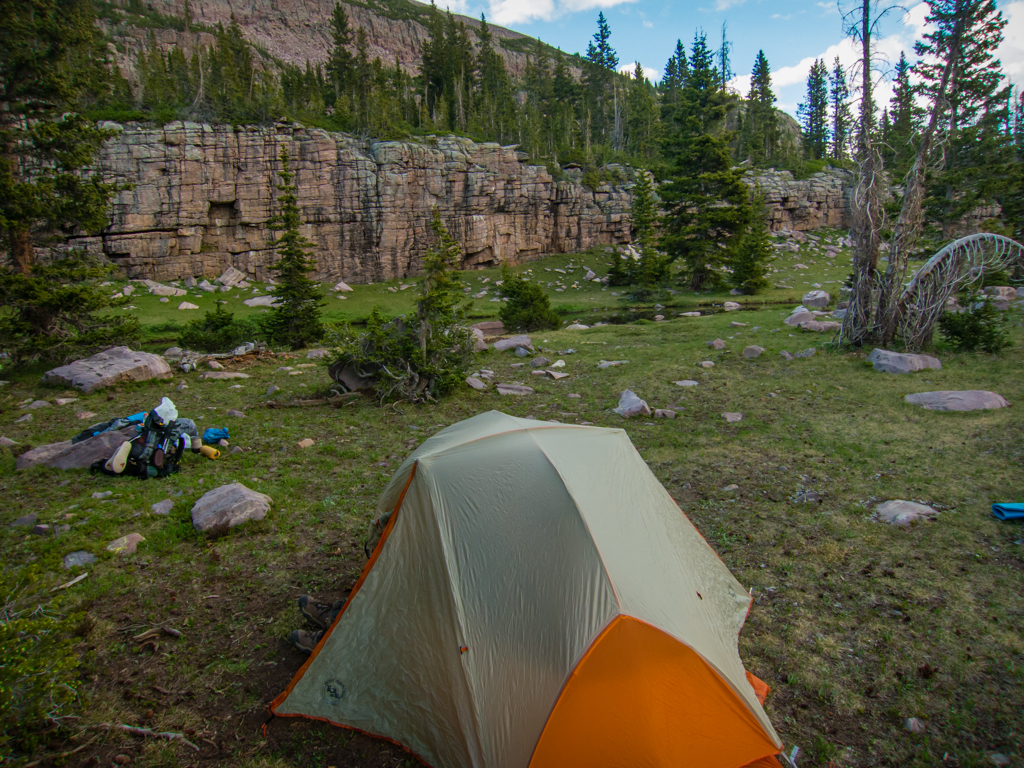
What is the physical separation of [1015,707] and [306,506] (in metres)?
7.36

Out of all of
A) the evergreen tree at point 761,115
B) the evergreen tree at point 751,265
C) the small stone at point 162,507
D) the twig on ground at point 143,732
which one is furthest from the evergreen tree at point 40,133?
the evergreen tree at point 761,115

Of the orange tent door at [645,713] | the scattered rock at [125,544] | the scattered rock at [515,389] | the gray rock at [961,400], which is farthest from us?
the scattered rock at [515,389]

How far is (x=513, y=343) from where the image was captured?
61.1ft

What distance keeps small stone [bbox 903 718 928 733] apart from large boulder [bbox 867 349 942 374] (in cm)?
1149

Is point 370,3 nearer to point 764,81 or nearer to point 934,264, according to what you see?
point 764,81

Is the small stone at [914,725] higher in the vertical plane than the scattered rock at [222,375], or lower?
lower

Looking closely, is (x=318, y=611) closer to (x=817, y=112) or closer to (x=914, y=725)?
(x=914, y=725)

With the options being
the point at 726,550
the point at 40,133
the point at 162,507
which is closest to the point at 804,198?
the point at 726,550

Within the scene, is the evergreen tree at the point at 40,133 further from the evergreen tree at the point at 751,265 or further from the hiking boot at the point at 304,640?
the evergreen tree at the point at 751,265

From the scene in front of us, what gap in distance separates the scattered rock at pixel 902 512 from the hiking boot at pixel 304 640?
6640 millimetres

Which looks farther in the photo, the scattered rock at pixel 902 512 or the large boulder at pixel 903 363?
the large boulder at pixel 903 363

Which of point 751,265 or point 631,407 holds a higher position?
point 751,265

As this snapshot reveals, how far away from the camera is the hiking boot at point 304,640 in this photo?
4560 millimetres

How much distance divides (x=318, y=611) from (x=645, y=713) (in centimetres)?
293
